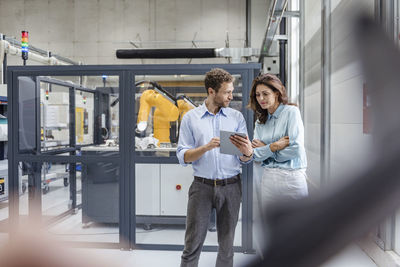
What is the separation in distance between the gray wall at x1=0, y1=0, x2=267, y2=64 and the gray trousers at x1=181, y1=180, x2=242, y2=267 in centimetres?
737

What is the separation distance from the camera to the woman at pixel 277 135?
179 centimetres

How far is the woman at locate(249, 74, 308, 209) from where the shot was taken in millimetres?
1787

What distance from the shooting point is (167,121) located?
3.07 meters

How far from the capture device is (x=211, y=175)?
77.7 inches

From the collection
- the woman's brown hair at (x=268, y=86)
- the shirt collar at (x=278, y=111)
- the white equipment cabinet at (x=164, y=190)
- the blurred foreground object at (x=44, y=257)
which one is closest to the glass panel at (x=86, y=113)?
the white equipment cabinet at (x=164, y=190)

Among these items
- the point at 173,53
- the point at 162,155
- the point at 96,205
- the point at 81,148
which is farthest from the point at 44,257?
the point at 173,53

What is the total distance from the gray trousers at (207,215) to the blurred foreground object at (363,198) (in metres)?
1.82

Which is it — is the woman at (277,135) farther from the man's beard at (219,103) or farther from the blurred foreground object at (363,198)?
the blurred foreground object at (363,198)

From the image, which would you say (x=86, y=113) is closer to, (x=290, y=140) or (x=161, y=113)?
(x=161, y=113)

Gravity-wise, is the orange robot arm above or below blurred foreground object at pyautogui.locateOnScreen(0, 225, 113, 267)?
above

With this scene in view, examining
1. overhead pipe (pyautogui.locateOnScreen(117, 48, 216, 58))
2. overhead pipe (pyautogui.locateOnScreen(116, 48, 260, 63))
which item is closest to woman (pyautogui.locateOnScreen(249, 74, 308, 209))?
overhead pipe (pyautogui.locateOnScreen(116, 48, 260, 63))

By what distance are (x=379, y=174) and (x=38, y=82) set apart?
141 inches

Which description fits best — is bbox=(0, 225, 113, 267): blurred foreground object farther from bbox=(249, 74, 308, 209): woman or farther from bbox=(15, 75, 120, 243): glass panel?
bbox=(15, 75, 120, 243): glass panel

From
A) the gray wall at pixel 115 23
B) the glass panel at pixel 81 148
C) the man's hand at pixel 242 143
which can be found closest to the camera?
the man's hand at pixel 242 143
